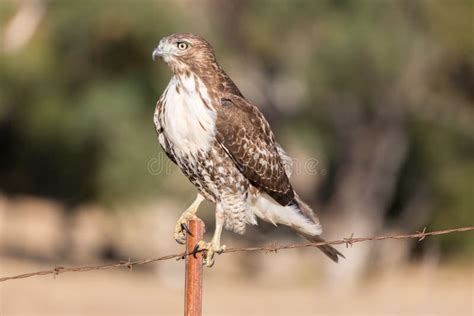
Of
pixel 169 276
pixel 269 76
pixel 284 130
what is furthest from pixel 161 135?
pixel 169 276

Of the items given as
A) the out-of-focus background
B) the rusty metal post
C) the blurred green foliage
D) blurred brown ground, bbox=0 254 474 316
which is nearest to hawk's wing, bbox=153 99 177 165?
the rusty metal post

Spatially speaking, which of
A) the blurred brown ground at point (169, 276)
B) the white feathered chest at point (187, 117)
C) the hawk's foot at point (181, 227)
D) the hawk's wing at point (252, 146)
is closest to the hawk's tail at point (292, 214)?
the hawk's wing at point (252, 146)

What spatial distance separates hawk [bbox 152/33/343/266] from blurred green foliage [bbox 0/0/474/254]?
44.9ft

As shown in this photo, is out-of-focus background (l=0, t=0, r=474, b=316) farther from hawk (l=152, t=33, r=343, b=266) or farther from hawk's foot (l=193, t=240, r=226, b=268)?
hawk's foot (l=193, t=240, r=226, b=268)

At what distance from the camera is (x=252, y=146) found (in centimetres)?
732

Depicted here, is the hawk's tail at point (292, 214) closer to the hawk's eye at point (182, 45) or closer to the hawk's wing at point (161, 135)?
the hawk's wing at point (161, 135)

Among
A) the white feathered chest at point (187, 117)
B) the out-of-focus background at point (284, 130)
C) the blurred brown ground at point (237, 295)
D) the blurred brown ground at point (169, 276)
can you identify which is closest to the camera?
the white feathered chest at point (187, 117)

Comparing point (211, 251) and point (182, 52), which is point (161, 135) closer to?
point (182, 52)

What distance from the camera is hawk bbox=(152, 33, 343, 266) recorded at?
6.95 m

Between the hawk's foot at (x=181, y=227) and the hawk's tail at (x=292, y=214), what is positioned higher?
the hawk's tail at (x=292, y=214)

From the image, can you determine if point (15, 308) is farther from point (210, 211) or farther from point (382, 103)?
point (382, 103)

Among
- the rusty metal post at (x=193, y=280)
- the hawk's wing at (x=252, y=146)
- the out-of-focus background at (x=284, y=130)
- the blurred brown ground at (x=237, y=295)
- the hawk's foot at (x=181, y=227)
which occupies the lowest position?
the rusty metal post at (x=193, y=280)

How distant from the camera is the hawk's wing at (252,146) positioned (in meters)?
7.09

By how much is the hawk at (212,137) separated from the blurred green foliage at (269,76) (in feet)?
44.9
